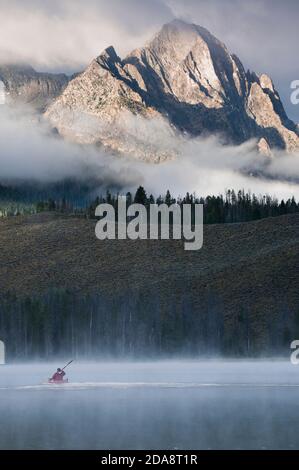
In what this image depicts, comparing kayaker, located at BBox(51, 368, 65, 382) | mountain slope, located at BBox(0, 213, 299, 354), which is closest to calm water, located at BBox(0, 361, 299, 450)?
kayaker, located at BBox(51, 368, 65, 382)

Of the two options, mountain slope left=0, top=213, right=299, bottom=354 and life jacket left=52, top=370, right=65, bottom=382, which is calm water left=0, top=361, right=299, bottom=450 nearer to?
life jacket left=52, top=370, right=65, bottom=382

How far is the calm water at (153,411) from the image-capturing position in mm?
38500

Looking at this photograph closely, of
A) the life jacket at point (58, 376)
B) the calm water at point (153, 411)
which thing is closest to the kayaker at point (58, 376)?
the life jacket at point (58, 376)

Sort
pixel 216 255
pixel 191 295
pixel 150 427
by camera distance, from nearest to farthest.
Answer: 1. pixel 150 427
2. pixel 191 295
3. pixel 216 255

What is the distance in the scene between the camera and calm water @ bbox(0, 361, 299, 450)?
3850cm

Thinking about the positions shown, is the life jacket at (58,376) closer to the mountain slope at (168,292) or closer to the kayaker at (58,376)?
the kayaker at (58,376)

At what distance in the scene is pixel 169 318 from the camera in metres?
132

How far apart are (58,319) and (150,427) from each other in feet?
271

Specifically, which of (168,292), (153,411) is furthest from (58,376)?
(168,292)

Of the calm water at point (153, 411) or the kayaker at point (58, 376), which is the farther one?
the kayaker at point (58, 376)

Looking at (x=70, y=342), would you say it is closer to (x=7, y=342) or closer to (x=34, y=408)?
(x=7, y=342)

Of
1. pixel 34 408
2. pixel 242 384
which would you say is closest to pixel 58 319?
pixel 242 384

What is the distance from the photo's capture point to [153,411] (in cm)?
4909

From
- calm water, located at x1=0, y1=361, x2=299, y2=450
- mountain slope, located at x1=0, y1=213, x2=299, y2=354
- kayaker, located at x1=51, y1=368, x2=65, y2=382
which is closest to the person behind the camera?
calm water, located at x1=0, y1=361, x2=299, y2=450
